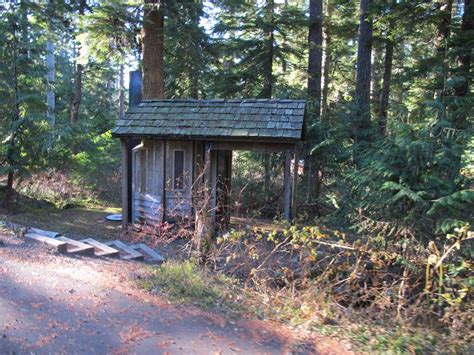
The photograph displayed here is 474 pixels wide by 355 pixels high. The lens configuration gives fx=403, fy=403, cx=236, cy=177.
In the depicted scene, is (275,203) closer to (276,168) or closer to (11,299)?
(276,168)

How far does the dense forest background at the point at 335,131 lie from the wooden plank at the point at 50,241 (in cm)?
366

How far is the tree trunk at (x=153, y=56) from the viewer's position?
12.8 metres

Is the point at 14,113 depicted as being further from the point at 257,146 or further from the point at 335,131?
the point at 335,131

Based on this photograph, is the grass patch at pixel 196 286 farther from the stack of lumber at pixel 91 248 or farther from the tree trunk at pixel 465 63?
the tree trunk at pixel 465 63

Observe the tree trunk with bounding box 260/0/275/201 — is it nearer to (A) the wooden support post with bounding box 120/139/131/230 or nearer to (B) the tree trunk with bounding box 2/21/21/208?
(A) the wooden support post with bounding box 120/139/131/230

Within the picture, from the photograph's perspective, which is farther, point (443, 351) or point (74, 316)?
point (74, 316)

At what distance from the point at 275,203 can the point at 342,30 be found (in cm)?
791

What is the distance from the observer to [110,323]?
14.0 ft

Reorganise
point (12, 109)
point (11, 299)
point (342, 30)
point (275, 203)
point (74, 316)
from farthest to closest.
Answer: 1. point (342, 30)
2. point (275, 203)
3. point (12, 109)
4. point (11, 299)
5. point (74, 316)

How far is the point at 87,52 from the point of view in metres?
12.8

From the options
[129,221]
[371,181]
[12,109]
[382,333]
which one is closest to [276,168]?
[129,221]

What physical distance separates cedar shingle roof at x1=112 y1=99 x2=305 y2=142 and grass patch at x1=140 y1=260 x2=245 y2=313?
4634mm

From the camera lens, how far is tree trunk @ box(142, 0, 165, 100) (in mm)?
12845

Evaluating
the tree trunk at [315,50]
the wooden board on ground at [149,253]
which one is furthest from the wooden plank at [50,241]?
the tree trunk at [315,50]
